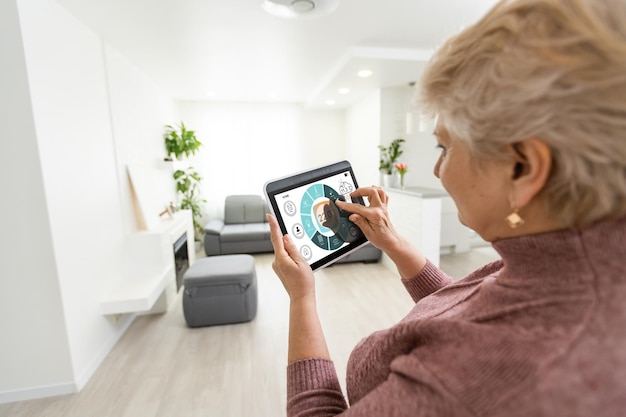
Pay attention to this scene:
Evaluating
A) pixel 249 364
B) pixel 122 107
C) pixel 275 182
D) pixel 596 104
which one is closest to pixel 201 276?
pixel 249 364

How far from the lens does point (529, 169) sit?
382 mm

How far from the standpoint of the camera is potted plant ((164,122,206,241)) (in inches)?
146

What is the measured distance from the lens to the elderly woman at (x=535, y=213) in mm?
320

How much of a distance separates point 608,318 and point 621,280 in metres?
0.05

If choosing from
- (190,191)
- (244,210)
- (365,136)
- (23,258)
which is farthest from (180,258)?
(365,136)

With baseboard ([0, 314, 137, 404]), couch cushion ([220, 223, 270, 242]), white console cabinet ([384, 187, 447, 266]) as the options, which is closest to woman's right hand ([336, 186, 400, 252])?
baseboard ([0, 314, 137, 404])

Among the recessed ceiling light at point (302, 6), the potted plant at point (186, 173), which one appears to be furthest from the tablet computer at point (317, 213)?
the potted plant at point (186, 173)

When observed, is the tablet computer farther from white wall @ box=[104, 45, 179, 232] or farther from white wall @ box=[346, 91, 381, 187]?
white wall @ box=[346, 91, 381, 187]

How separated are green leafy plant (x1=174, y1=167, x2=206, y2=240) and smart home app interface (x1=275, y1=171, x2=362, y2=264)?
142 inches

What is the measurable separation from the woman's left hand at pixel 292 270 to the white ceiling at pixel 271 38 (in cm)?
112

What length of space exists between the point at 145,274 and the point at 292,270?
2.14m

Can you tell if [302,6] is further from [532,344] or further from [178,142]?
[178,142]

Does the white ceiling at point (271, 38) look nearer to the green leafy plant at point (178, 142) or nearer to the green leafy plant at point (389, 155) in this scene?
the green leafy plant at point (178, 142)

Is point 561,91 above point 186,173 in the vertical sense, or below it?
above
